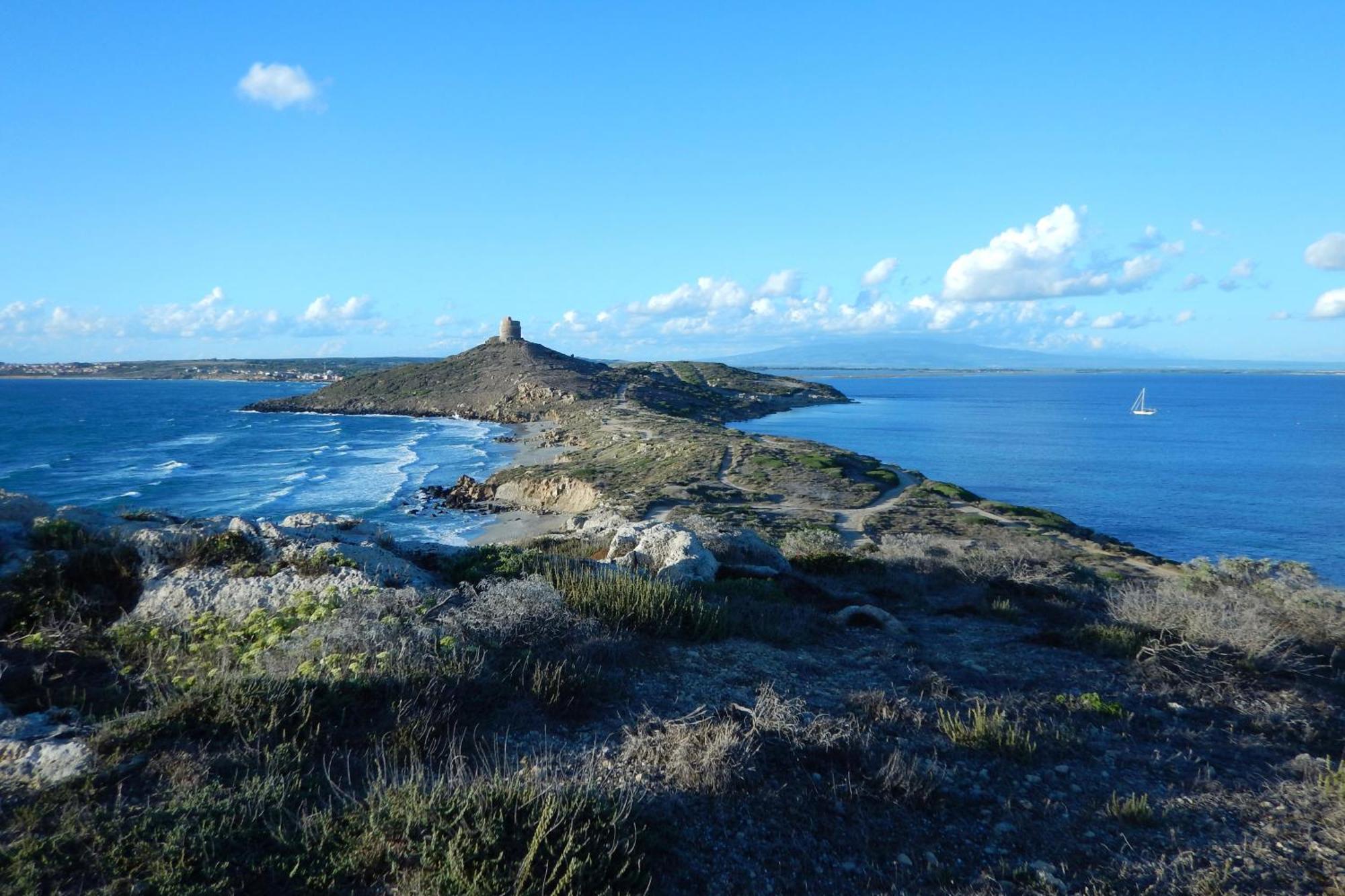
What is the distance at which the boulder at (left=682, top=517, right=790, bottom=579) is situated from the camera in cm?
1272

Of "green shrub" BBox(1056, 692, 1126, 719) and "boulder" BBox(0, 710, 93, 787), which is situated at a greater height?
"boulder" BBox(0, 710, 93, 787)

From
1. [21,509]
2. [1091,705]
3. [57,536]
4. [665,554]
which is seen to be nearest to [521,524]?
[665,554]

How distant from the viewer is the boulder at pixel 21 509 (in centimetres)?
953

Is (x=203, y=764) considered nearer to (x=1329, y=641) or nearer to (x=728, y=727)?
(x=728, y=727)

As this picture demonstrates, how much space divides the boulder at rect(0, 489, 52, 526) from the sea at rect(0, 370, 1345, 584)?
937 millimetres

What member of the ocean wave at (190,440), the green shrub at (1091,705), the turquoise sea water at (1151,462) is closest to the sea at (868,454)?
the turquoise sea water at (1151,462)

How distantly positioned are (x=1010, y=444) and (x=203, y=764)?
82633 millimetres

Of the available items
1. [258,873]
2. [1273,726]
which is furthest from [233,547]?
[1273,726]

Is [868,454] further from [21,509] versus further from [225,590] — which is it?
[225,590]

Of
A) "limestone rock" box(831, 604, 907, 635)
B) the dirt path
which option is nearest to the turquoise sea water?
the dirt path

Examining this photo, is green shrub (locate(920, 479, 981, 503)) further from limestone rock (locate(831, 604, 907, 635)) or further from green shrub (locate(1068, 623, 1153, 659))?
limestone rock (locate(831, 604, 907, 635))

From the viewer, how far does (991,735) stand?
621 cm

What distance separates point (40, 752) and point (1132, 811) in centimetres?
725

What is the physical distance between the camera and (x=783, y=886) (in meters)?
4.31
